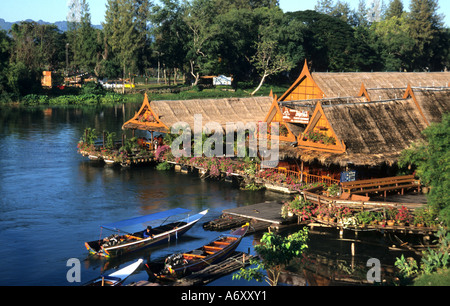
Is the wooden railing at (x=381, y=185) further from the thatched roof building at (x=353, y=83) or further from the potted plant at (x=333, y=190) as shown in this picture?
the thatched roof building at (x=353, y=83)

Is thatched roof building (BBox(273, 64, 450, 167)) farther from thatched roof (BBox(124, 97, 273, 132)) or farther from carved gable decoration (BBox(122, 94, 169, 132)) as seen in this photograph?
carved gable decoration (BBox(122, 94, 169, 132))

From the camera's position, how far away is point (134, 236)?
29203 mm

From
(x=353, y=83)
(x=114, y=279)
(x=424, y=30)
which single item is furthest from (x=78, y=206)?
(x=424, y=30)

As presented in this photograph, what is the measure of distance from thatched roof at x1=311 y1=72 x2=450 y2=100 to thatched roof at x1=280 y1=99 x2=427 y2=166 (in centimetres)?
1317

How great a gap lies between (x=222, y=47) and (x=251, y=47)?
7.46 meters

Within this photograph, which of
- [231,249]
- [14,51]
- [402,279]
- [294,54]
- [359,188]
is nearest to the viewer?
[402,279]

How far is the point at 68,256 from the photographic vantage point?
1109 inches

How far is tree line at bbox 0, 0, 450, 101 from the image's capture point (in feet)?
331

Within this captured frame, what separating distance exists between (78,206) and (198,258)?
13361 mm

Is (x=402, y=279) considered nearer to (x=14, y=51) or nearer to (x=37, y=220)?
(x=37, y=220)

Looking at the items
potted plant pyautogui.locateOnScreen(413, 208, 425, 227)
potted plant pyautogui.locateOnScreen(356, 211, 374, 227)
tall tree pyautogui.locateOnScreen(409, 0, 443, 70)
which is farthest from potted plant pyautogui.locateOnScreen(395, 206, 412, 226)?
tall tree pyautogui.locateOnScreen(409, 0, 443, 70)

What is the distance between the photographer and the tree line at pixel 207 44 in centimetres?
10100

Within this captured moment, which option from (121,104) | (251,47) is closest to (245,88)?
(251,47)

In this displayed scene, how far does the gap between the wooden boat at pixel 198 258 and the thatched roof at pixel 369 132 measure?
7.73 meters
